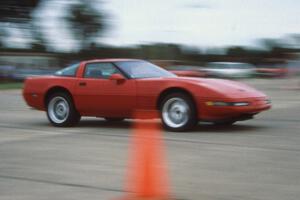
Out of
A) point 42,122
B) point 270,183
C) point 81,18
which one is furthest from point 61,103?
point 81,18

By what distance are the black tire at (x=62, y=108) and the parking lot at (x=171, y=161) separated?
0.24 meters

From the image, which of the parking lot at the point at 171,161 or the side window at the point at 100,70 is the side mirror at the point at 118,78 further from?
the parking lot at the point at 171,161

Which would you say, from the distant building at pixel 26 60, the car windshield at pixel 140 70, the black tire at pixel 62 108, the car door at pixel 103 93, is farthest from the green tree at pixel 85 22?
the car windshield at pixel 140 70

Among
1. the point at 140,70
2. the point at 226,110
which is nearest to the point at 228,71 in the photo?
the point at 140,70

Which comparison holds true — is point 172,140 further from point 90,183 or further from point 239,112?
point 90,183

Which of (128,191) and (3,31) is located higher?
(3,31)

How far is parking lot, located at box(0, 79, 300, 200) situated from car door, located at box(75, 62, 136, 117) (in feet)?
1.17

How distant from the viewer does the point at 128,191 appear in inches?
224

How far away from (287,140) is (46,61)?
44.3 m

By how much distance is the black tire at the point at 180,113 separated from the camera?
9852 millimetres

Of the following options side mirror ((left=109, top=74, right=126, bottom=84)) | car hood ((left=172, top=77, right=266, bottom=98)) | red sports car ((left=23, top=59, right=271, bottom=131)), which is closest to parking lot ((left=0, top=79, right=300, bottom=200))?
red sports car ((left=23, top=59, right=271, bottom=131))

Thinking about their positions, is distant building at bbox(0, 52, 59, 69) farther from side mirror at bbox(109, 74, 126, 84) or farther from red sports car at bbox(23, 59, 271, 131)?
side mirror at bbox(109, 74, 126, 84)

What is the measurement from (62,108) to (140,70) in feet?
5.54

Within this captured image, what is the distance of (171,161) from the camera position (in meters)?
7.22
